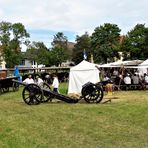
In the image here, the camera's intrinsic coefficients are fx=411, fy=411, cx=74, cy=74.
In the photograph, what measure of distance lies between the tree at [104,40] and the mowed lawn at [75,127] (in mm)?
60812

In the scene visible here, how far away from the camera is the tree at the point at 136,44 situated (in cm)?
6500

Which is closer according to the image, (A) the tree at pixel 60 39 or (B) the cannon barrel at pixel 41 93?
(B) the cannon barrel at pixel 41 93

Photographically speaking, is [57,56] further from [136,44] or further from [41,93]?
[41,93]

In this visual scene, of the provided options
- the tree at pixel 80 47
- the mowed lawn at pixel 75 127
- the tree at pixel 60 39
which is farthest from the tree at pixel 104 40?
the mowed lawn at pixel 75 127

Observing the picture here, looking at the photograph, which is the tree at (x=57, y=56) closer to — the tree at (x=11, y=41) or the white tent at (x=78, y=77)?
the tree at (x=11, y=41)

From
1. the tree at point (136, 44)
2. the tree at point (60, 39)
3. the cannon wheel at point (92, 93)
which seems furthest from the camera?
the tree at point (60, 39)

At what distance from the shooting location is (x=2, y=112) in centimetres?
1546

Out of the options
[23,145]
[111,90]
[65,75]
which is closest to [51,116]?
[23,145]

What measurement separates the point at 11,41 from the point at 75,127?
75.3 meters

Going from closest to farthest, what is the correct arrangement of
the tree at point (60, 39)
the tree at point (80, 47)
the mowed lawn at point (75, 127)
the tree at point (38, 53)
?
the mowed lawn at point (75, 127), the tree at point (38, 53), the tree at point (80, 47), the tree at point (60, 39)

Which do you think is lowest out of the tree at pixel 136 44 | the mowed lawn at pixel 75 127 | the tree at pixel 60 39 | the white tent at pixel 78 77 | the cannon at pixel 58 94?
the mowed lawn at pixel 75 127

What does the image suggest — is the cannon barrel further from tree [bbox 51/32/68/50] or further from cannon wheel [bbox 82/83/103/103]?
tree [bbox 51/32/68/50]

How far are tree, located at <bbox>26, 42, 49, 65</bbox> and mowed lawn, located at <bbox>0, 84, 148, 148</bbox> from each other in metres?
75.8

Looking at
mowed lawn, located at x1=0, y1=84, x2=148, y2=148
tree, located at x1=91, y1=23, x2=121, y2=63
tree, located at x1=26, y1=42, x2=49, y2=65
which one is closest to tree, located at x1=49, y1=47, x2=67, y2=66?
tree, located at x1=26, y1=42, x2=49, y2=65
